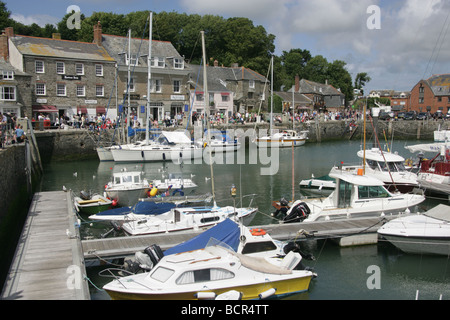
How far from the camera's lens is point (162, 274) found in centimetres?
1260

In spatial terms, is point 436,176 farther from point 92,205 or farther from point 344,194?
point 92,205

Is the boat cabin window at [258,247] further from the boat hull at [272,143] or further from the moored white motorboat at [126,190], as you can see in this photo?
the boat hull at [272,143]

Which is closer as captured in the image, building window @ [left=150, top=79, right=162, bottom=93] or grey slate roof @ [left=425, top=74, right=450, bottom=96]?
building window @ [left=150, top=79, right=162, bottom=93]

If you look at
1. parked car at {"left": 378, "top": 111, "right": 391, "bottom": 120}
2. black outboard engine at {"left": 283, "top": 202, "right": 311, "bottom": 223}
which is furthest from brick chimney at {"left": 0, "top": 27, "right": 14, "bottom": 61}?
parked car at {"left": 378, "top": 111, "right": 391, "bottom": 120}

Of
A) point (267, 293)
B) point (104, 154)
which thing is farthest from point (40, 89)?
point (267, 293)

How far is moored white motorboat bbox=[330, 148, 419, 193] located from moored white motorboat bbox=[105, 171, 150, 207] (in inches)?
469

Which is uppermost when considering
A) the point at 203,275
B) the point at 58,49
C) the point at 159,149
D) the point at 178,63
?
the point at 58,49

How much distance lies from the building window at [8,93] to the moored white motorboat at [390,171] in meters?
32.8

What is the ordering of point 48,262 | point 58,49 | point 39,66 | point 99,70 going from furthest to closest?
point 99,70 < point 58,49 < point 39,66 < point 48,262

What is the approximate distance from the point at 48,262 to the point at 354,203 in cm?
1403

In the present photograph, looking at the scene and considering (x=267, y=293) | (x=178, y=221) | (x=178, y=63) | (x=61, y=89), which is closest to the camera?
(x=267, y=293)

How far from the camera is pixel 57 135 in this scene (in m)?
43.0

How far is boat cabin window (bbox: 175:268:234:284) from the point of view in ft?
40.7

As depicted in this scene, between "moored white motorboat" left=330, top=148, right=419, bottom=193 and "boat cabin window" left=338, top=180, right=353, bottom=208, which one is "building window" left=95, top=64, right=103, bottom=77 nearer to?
"moored white motorboat" left=330, top=148, right=419, bottom=193
